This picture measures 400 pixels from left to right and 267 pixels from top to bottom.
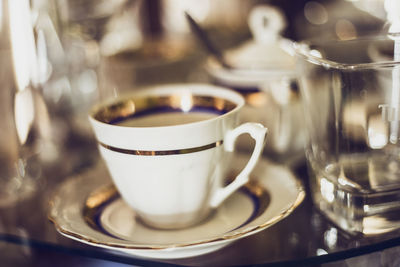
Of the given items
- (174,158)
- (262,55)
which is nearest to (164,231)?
(174,158)

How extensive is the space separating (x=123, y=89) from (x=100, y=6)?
0.32 feet

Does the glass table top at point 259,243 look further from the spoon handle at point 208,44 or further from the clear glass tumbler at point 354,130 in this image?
the spoon handle at point 208,44

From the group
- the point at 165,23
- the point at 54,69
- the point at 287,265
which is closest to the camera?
the point at 287,265

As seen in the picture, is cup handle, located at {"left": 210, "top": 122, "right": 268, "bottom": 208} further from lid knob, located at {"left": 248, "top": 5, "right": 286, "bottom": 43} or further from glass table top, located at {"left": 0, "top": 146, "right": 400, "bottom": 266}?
lid knob, located at {"left": 248, "top": 5, "right": 286, "bottom": 43}

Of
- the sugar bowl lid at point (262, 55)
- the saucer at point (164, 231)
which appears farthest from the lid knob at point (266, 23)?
the saucer at point (164, 231)

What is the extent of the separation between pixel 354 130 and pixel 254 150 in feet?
0.28

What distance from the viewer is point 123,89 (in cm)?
48

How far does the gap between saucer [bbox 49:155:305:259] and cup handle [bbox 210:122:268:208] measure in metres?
0.02

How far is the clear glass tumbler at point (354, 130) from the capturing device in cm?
30

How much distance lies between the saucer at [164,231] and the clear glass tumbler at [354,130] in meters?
0.03

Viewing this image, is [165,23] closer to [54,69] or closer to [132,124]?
[54,69]

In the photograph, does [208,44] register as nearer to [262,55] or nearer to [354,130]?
[262,55]

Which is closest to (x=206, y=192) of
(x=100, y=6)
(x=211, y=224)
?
(x=211, y=224)

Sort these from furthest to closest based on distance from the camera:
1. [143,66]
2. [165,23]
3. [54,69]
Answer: [165,23] → [54,69] → [143,66]
